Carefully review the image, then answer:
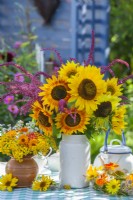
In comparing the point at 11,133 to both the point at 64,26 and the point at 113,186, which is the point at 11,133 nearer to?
the point at 113,186

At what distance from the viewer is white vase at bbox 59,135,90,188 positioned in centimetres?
315

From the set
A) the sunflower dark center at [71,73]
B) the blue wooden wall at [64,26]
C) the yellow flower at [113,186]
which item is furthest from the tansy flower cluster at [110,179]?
the blue wooden wall at [64,26]

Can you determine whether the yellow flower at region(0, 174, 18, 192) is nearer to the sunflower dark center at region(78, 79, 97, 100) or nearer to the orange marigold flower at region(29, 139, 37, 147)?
the orange marigold flower at region(29, 139, 37, 147)

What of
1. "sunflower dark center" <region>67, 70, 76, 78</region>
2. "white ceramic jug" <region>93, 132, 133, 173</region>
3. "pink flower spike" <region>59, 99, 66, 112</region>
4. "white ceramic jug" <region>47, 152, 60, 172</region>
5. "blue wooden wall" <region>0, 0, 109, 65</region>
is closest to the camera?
"pink flower spike" <region>59, 99, 66, 112</region>

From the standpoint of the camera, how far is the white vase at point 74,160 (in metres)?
3.15

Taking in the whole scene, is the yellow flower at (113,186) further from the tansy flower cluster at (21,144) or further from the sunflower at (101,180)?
the tansy flower cluster at (21,144)

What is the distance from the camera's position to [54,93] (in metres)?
3.08

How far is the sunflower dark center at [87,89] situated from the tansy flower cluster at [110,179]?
1.08 ft

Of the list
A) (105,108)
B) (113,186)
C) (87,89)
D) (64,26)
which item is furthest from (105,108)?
(64,26)

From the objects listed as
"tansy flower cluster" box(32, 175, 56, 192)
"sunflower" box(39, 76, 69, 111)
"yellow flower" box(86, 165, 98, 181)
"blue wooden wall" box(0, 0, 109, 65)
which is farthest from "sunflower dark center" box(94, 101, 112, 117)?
"blue wooden wall" box(0, 0, 109, 65)

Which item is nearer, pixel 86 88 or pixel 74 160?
pixel 86 88

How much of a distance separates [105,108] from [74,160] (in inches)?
10.8

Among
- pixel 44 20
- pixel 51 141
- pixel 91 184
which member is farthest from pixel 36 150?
pixel 44 20

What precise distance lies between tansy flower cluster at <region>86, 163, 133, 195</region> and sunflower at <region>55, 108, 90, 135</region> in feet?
0.65
